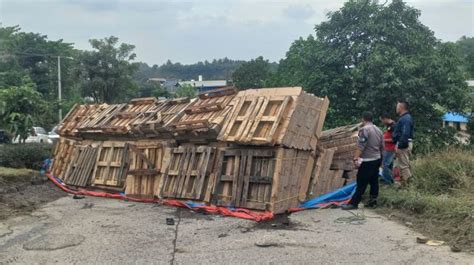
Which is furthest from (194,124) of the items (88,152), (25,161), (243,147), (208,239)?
(25,161)

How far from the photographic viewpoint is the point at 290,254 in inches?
256

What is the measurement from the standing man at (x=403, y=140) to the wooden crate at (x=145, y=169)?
5.07 meters

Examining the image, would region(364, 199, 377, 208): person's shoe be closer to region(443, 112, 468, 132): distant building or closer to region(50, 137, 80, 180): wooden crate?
region(50, 137, 80, 180): wooden crate

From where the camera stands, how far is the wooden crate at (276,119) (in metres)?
9.17

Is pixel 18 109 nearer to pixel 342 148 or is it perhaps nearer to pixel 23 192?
pixel 23 192

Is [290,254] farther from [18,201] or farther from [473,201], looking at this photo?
[18,201]

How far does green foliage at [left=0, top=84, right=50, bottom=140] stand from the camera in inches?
673

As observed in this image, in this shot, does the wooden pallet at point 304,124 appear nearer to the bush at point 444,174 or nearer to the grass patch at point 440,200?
the grass patch at point 440,200

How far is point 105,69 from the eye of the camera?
131ft

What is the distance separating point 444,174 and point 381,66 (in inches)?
326

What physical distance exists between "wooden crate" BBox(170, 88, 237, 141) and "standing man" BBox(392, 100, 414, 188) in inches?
144

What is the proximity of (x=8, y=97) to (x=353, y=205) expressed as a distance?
43.5ft

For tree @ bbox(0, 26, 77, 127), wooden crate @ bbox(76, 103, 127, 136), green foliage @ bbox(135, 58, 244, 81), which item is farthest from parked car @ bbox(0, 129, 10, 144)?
green foliage @ bbox(135, 58, 244, 81)

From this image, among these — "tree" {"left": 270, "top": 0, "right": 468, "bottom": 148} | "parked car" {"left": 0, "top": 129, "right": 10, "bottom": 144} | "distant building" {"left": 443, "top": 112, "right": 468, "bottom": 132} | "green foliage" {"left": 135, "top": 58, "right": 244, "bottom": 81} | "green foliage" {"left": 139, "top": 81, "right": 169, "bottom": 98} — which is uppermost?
"green foliage" {"left": 135, "top": 58, "right": 244, "bottom": 81}
